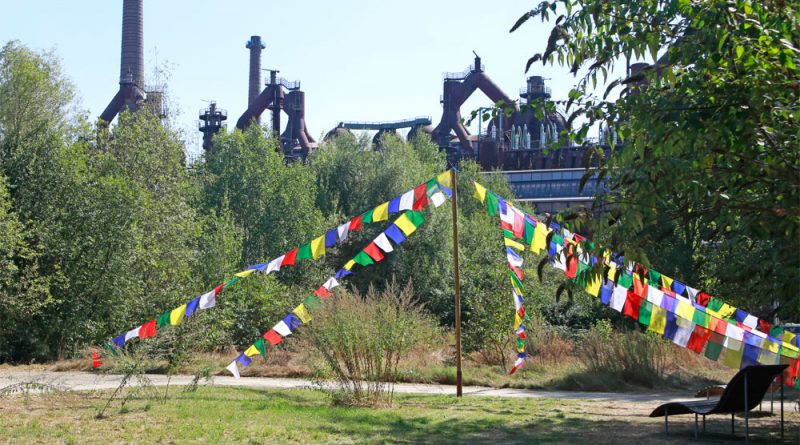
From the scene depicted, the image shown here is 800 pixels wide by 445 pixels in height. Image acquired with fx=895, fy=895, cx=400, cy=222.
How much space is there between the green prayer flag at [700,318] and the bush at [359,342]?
13.6 feet

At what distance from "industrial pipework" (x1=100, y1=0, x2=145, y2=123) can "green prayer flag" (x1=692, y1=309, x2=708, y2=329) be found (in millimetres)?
51754

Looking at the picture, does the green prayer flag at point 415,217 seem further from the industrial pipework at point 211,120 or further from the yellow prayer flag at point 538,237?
the industrial pipework at point 211,120

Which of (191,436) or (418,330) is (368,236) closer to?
(418,330)

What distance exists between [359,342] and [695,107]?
6511mm

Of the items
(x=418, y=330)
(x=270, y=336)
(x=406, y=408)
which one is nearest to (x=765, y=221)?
(x=406, y=408)

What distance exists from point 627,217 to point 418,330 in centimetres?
714

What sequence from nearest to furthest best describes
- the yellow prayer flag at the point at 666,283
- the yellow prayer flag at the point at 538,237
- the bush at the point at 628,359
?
the yellow prayer flag at the point at 666,283, the yellow prayer flag at the point at 538,237, the bush at the point at 628,359

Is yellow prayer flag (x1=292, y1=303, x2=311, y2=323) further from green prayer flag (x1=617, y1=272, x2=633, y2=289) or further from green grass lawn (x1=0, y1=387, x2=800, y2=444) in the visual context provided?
green prayer flag (x1=617, y1=272, x2=633, y2=289)

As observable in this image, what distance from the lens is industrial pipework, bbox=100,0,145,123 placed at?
5819 centimetres

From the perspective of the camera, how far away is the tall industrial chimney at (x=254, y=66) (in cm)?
7281

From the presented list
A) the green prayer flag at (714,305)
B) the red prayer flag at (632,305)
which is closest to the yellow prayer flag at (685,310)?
the red prayer flag at (632,305)

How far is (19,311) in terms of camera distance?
74.1 ft

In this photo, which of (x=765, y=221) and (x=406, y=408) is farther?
(x=406, y=408)

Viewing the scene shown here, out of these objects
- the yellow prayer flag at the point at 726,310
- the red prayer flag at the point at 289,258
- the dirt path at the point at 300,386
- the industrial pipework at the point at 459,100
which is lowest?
the dirt path at the point at 300,386
